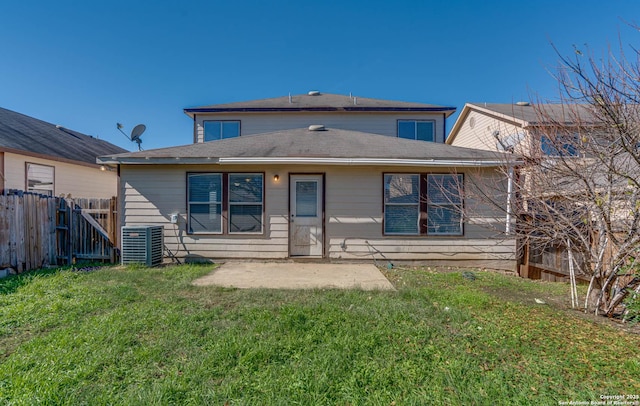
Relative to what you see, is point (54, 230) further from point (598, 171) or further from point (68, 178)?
point (598, 171)

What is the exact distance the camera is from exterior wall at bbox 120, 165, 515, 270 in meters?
6.61

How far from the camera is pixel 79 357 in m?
2.54

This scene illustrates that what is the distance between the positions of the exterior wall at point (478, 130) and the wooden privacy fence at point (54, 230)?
46.1 feet

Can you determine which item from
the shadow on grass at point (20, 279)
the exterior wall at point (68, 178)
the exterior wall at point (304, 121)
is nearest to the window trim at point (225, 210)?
the shadow on grass at point (20, 279)

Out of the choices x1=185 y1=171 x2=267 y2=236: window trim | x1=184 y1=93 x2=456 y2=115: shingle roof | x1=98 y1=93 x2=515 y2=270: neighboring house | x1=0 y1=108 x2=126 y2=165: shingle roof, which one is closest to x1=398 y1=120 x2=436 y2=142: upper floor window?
x1=184 y1=93 x2=456 y2=115: shingle roof

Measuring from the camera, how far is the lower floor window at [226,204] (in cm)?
669

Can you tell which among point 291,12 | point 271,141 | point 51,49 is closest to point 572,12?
point 271,141

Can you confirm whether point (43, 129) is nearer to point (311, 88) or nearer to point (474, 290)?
point (311, 88)

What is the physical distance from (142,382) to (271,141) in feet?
20.5

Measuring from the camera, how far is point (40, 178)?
392 inches

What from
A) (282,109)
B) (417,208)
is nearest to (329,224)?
(417,208)

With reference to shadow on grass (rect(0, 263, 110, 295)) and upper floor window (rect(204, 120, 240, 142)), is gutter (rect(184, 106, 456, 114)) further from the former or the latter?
shadow on grass (rect(0, 263, 110, 295))

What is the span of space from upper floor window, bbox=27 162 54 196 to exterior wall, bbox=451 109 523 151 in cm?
1764

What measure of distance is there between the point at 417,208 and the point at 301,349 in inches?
194
